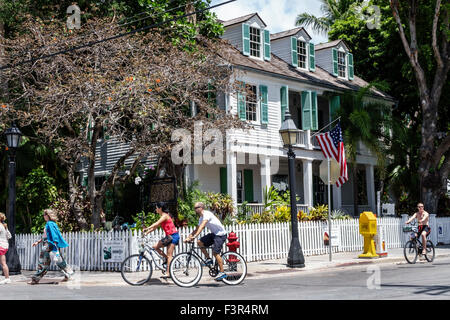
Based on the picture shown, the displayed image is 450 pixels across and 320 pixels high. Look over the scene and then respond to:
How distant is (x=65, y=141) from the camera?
55.4 ft

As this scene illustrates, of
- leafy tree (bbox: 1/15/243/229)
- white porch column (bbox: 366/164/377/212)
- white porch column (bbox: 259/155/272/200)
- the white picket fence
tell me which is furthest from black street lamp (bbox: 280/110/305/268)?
white porch column (bbox: 366/164/377/212)

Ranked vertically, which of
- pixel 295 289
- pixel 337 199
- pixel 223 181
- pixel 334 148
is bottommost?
pixel 295 289

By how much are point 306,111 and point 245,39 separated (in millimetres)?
4304

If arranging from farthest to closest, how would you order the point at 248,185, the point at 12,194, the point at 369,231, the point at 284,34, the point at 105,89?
1. the point at 284,34
2. the point at 248,185
3. the point at 369,231
4. the point at 105,89
5. the point at 12,194

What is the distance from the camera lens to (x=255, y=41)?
2658 cm

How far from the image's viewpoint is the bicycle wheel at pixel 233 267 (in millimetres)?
11727

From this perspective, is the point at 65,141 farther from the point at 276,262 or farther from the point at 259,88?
the point at 259,88

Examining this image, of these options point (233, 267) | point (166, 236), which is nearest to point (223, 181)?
point (166, 236)

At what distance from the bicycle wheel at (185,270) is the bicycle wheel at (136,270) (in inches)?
25.0

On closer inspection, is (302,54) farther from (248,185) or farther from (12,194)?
(12,194)

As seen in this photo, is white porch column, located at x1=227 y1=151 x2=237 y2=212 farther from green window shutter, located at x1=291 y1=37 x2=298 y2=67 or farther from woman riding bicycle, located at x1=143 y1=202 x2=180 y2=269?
woman riding bicycle, located at x1=143 y1=202 x2=180 y2=269
